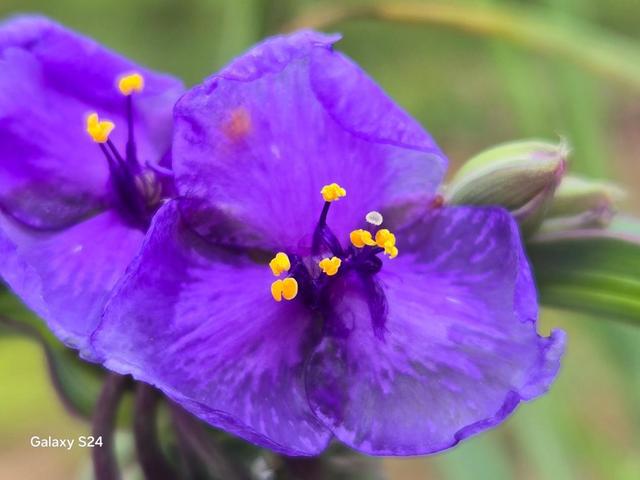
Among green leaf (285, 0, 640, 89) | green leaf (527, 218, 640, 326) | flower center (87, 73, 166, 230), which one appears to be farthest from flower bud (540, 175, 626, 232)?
green leaf (285, 0, 640, 89)

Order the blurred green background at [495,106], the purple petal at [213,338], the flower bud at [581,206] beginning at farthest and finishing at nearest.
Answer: the blurred green background at [495,106] → the flower bud at [581,206] → the purple petal at [213,338]

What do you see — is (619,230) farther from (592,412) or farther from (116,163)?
(592,412)

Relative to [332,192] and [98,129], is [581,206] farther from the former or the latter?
[98,129]

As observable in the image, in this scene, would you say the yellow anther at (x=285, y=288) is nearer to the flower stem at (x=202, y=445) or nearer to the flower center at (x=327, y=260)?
the flower center at (x=327, y=260)

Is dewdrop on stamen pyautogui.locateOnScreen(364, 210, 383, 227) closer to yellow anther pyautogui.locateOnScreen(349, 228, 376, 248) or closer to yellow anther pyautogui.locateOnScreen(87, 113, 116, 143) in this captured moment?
yellow anther pyautogui.locateOnScreen(349, 228, 376, 248)

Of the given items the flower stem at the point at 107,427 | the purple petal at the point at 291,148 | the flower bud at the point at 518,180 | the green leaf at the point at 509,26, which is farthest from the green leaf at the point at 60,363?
the green leaf at the point at 509,26

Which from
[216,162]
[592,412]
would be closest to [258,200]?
[216,162]
